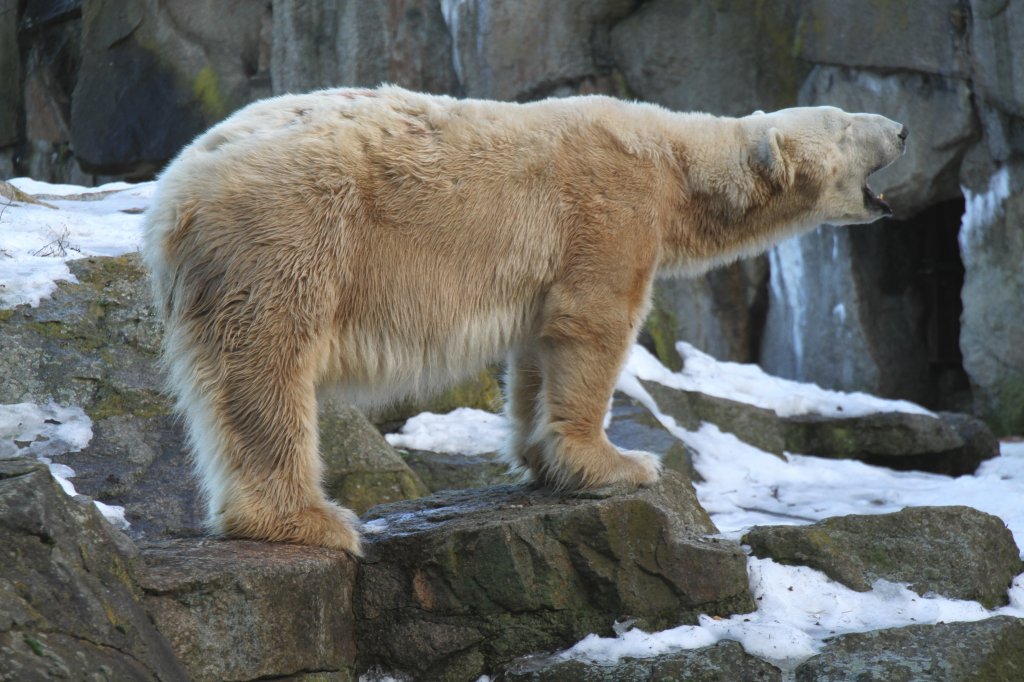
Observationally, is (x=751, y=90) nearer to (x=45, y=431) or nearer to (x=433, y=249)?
(x=433, y=249)

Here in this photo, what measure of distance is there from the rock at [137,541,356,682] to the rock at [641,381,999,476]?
5.11 m

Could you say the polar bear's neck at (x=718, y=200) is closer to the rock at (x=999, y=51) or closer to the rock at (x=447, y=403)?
the rock at (x=447, y=403)

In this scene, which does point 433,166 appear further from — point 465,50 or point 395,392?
point 465,50

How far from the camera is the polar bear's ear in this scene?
4574 mm

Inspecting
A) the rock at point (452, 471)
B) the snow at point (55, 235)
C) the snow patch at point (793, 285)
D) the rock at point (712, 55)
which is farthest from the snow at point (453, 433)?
the snow patch at point (793, 285)

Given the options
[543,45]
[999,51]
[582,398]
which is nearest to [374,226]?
[582,398]

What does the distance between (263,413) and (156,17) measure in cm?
1338

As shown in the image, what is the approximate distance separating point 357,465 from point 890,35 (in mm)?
7409

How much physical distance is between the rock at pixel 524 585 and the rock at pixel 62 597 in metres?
0.86

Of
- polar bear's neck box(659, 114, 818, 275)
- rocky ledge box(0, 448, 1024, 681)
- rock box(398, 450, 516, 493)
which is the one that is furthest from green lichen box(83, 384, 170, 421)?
polar bear's neck box(659, 114, 818, 275)

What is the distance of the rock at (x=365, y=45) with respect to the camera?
44.7ft

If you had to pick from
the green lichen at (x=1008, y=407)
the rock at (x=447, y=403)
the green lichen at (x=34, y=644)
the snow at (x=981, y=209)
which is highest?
the snow at (x=981, y=209)

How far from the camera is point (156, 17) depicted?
15.5 m

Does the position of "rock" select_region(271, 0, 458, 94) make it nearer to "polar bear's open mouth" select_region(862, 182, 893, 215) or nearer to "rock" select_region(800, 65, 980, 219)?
"rock" select_region(800, 65, 980, 219)
